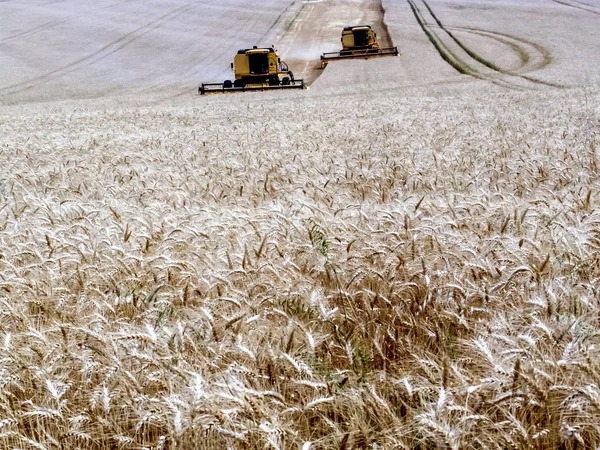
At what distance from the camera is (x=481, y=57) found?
4603 cm

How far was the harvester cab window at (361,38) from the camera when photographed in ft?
149

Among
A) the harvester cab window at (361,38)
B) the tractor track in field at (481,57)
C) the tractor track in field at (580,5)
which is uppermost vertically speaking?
the tractor track in field at (580,5)

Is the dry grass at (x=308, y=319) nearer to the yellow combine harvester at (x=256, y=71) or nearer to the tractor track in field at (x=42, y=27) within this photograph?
the yellow combine harvester at (x=256, y=71)

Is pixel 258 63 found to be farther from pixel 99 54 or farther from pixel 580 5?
pixel 580 5

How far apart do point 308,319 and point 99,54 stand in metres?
62.0

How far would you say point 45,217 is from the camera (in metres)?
4.96

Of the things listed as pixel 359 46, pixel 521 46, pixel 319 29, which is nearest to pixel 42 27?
pixel 319 29

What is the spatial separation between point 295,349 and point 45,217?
3231mm

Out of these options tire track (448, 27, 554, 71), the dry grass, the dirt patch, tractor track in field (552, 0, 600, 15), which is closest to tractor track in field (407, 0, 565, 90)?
tire track (448, 27, 554, 71)

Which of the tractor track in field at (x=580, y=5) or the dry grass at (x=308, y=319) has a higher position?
the tractor track in field at (x=580, y=5)

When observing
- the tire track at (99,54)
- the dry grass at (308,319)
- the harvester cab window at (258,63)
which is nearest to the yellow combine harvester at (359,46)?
the harvester cab window at (258,63)

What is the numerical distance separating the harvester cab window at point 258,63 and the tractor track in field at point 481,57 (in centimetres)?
1277

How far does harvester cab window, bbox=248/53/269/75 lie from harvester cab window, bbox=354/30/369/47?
11.9m

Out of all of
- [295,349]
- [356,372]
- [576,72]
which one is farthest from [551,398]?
[576,72]
